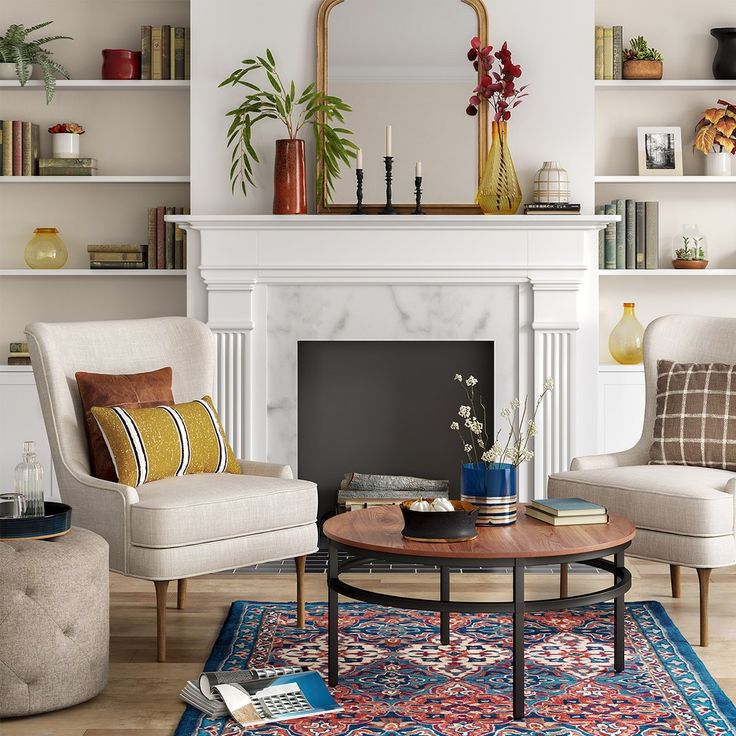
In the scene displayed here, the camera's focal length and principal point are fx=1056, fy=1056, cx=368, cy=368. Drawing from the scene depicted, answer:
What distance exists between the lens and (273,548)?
130 inches

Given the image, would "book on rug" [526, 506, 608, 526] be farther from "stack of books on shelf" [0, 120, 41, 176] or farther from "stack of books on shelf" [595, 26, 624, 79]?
"stack of books on shelf" [0, 120, 41, 176]

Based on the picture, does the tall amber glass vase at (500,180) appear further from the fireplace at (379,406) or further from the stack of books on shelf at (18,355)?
the stack of books on shelf at (18,355)

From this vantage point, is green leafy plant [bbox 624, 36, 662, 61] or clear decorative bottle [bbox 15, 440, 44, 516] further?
green leafy plant [bbox 624, 36, 662, 61]

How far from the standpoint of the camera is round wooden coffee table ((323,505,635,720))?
256cm

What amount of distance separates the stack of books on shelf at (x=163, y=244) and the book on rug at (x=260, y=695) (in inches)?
103

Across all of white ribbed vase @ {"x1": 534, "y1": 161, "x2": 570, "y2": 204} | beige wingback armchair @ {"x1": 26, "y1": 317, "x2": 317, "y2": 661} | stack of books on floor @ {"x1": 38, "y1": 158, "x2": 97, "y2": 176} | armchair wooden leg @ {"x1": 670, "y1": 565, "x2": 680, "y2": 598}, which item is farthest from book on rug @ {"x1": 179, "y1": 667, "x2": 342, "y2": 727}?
stack of books on floor @ {"x1": 38, "y1": 158, "x2": 97, "y2": 176}

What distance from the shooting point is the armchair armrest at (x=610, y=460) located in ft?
12.4

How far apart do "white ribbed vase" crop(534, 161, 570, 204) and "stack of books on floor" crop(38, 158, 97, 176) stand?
214cm

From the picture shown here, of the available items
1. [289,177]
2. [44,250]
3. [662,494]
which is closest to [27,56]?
[44,250]

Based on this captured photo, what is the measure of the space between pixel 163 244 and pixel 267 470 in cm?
182

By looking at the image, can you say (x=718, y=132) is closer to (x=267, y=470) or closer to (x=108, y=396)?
(x=267, y=470)

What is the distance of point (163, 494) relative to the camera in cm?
316

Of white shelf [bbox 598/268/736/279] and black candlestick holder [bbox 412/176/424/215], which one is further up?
black candlestick holder [bbox 412/176/424/215]

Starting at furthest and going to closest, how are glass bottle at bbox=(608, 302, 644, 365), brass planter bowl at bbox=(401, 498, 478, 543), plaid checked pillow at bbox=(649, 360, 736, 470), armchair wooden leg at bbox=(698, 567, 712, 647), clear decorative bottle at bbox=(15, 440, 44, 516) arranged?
glass bottle at bbox=(608, 302, 644, 365), plaid checked pillow at bbox=(649, 360, 736, 470), armchair wooden leg at bbox=(698, 567, 712, 647), clear decorative bottle at bbox=(15, 440, 44, 516), brass planter bowl at bbox=(401, 498, 478, 543)
